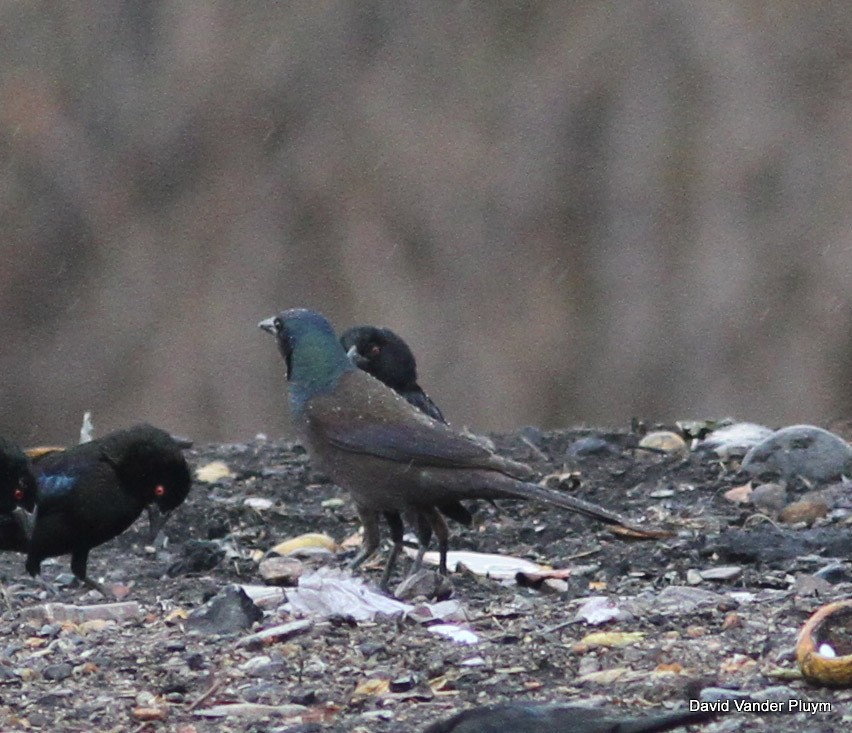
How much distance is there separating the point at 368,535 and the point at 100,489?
0.90 metres

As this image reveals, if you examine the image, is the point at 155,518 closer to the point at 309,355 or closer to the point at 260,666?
the point at 309,355

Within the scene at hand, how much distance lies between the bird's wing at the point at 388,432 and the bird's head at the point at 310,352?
0.06m

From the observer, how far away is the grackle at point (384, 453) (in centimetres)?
629

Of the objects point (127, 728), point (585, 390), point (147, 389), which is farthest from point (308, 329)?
point (147, 389)

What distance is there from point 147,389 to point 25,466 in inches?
248

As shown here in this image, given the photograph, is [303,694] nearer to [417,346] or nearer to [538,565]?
[538,565]

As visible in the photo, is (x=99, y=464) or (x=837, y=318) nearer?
(x=99, y=464)

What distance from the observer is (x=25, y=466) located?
277 inches

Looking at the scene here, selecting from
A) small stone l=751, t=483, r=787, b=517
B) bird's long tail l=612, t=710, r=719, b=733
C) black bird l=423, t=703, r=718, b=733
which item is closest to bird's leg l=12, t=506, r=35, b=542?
small stone l=751, t=483, r=787, b=517

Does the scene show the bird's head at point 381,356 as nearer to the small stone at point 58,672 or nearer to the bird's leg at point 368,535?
the bird's leg at point 368,535

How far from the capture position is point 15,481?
22.9ft

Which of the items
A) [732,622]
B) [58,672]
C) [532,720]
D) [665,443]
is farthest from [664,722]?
[665,443]

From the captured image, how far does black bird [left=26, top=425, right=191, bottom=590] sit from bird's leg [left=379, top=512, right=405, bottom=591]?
793 mm

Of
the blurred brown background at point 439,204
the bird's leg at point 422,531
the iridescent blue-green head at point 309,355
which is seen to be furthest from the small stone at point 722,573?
the blurred brown background at point 439,204
